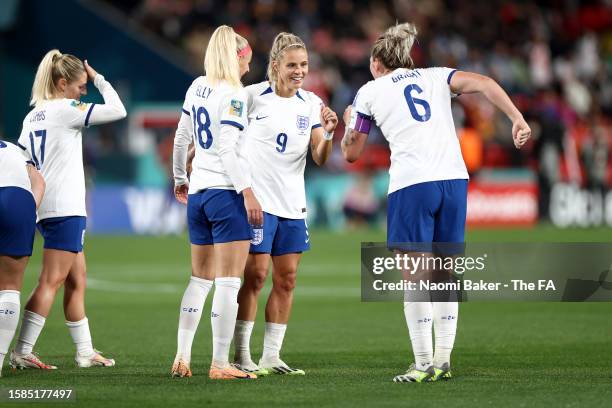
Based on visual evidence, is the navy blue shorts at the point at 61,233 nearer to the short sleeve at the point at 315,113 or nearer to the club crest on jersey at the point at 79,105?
the club crest on jersey at the point at 79,105

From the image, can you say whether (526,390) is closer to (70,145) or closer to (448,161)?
(448,161)

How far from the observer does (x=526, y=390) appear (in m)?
7.63

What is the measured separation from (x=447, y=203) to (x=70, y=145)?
2.98 metres

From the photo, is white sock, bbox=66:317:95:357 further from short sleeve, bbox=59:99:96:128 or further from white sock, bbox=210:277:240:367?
short sleeve, bbox=59:99:96:128

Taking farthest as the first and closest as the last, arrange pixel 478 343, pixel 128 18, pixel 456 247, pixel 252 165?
pixel 128 18 < pixel 478 343 < pixel 252 165 < pixel 456 247

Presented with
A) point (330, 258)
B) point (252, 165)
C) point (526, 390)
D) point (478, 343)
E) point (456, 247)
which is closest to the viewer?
point (526, 390)

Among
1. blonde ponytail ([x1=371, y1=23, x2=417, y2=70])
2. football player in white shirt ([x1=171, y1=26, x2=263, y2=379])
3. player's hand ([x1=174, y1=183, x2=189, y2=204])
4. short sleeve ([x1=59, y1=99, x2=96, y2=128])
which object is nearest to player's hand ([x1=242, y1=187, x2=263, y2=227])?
football player in white shirt ([x1=171, y1=26, x2=263, y2=379])

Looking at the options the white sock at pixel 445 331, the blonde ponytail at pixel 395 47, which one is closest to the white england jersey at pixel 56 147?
the blonde ponytail at pixel 395 47

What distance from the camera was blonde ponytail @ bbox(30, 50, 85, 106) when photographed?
29.5 feet

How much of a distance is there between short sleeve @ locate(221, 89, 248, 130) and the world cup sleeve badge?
27.9 inches

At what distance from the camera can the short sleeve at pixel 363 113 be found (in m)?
8.18

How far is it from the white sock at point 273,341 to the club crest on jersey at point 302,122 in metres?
1.49

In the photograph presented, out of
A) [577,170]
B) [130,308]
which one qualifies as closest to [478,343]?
[130,308]

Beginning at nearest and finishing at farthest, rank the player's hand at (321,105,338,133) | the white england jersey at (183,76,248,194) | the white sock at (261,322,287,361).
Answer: the white england jersey at (183,76,248,194), the player's hand at (321,105,338,133), the white sock at (261,322,287,361)
